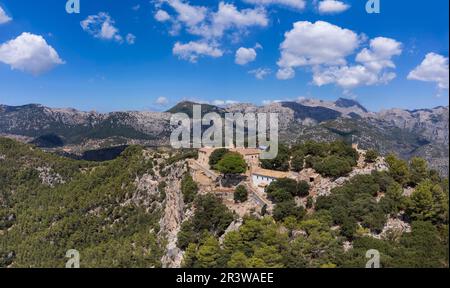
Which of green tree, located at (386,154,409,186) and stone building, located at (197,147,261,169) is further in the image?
stone building, located at (197,147,261,169)

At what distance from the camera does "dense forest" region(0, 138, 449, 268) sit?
3956cm

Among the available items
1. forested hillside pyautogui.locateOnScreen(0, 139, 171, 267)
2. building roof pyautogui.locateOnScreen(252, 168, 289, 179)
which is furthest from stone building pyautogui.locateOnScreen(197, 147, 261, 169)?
forested hillside pyautogui.locateOnScreen(0, 139, 171, 267)

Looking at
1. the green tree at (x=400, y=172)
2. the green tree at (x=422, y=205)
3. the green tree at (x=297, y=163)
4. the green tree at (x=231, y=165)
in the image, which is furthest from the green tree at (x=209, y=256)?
the green tree at (x=400, y=172)

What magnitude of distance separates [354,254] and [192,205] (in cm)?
2647

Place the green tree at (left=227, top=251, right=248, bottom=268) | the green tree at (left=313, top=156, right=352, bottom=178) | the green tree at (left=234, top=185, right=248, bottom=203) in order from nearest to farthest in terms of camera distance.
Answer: the green tree at (left=227, top=251, right=248, bottom=268) < the green tree at (left=234, top=185, right=248, bottom=203) < the green tree at (left=313, top=156, right=352, bottom=178)

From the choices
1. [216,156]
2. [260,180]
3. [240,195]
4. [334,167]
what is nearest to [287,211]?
[240,195]

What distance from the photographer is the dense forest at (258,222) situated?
39.6 m

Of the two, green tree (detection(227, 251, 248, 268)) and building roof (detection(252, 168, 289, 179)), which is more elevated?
building roof (detection(252, 168, 289, 179))

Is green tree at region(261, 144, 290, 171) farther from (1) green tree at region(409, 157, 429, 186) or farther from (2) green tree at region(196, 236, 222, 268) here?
(2) green tree at region(196, 236, 222, 268)

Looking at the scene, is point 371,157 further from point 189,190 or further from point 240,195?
point 189,190

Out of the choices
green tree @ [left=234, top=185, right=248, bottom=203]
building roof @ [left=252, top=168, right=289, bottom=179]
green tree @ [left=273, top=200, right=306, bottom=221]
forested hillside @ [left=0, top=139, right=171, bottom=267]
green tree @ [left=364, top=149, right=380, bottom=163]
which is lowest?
forested hillside @ [left=0, top=139, right=171, bottom=267]

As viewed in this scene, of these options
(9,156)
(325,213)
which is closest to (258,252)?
(325,213)
